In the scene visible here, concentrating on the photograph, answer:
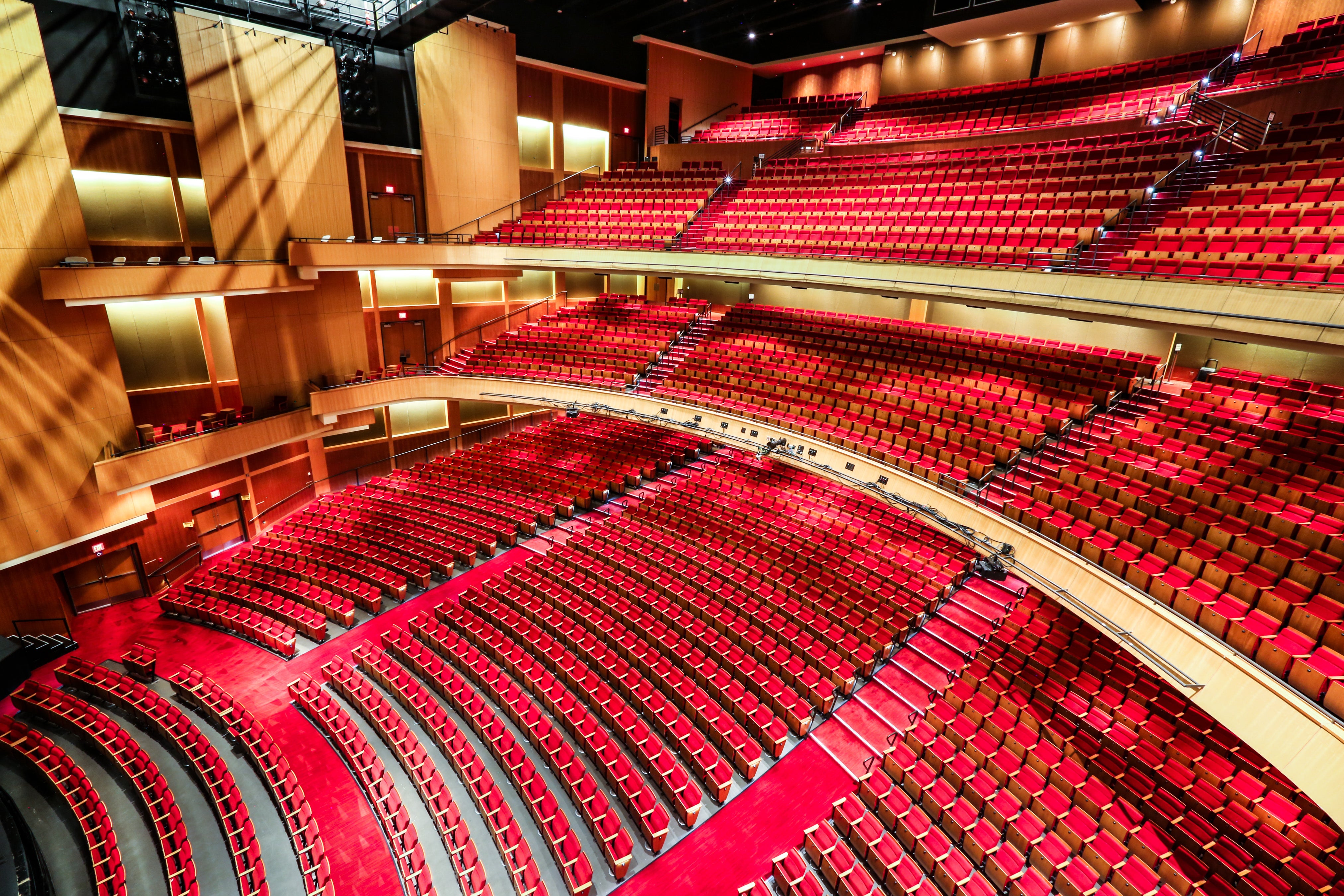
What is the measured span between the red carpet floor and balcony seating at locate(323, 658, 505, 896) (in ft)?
0.85

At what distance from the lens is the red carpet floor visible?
183 inches

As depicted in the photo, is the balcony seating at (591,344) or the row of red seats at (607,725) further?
the balcony seating at (591,344)

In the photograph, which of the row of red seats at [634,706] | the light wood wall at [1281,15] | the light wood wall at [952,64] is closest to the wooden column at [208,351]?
the row of red seats at [634,706]

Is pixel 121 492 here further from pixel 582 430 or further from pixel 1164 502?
pixel 1164 502

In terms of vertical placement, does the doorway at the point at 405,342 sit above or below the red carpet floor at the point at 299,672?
above

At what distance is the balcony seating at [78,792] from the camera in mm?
4465

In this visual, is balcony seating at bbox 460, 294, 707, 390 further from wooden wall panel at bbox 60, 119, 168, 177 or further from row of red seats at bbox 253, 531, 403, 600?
wooden wall panel at bbox 60, 119, 168, 177

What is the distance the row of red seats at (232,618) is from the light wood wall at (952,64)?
14.0 meters

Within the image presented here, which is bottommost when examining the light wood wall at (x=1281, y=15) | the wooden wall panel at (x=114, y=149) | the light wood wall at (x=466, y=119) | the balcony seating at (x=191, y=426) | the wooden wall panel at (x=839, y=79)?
the balcony seating at (x=191, y=426)

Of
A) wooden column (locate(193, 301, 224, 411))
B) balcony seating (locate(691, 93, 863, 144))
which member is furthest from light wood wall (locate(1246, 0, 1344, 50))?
wooden column (locate(193, 301, 224, 411))

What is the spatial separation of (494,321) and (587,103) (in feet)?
15.5

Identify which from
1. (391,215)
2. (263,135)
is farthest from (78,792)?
(391,215)

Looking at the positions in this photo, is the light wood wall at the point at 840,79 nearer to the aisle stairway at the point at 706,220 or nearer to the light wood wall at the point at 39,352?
the aisle stairway at the point at 706,220

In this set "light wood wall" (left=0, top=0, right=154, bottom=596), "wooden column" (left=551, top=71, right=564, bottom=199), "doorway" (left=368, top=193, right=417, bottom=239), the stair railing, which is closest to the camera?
"light wood wall" (left=0, top=0, right=154, bottom=596)
